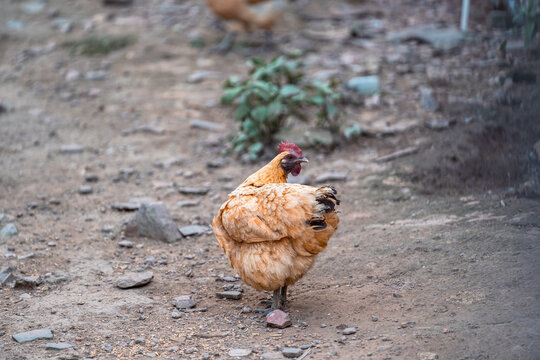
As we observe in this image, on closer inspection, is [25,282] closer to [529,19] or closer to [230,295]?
[230,295]

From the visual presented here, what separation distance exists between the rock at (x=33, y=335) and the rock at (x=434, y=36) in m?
7.31

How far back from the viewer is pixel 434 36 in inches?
377

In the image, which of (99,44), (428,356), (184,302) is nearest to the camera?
(428,356)

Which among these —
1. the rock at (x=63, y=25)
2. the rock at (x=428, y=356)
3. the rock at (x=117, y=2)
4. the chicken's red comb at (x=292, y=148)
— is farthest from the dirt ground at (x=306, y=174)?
the rock at (x=117, y=2)

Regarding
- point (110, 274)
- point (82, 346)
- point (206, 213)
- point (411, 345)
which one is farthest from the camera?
point (206, 213)

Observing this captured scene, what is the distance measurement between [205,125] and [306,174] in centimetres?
208

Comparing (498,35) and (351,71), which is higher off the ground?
(498,35)

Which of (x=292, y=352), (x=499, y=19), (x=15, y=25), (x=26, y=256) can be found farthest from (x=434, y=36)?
(x=15, y=25)

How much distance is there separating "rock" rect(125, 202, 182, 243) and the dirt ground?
0.09 m

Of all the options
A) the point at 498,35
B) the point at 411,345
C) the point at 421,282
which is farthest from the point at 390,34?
the point at 411,345

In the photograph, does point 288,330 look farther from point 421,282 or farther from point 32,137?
point 32,137

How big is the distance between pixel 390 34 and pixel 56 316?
26.1ft

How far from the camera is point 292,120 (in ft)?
26.1

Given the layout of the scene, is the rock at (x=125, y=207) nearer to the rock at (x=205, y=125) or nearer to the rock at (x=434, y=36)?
the rock at (x=205, y=125)
